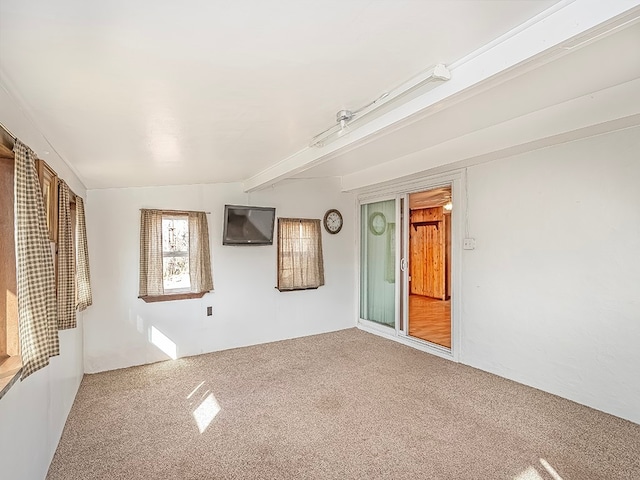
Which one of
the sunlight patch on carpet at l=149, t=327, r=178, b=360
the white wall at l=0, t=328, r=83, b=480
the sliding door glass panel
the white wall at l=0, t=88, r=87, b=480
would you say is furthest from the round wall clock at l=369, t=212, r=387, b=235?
the white wall at l=0, t=328, r=83, b=480

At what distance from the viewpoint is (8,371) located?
5.07 feet

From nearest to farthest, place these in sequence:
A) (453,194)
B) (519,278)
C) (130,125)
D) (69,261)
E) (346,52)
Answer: (346,52)
(130,125)
(69,261)
(519,278)
(453,194)

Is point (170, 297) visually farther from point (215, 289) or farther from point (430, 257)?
point (430, 257)

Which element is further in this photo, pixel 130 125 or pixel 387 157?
pixel 387 157

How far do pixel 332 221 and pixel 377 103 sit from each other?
3565 millimetres

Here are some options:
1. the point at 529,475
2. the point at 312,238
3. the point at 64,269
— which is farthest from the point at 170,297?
the point at 529,475

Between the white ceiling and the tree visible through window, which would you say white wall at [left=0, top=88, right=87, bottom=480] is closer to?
the white ceiling

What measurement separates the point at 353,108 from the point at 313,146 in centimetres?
84

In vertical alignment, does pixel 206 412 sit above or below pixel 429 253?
below

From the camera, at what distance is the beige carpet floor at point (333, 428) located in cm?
212

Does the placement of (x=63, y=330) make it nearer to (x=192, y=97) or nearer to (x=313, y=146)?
(x=192, y=97)

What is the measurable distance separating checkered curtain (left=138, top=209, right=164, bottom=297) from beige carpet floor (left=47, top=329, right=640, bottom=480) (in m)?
0.92

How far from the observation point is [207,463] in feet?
7.16

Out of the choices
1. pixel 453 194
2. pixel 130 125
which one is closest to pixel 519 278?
pixel 453 194
